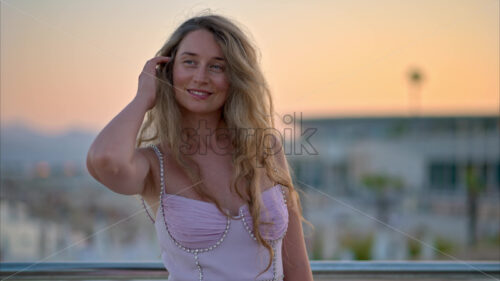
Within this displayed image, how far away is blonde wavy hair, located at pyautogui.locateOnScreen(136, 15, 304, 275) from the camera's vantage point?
74.0 inches

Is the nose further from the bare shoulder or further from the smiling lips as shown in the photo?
the bare shoulder

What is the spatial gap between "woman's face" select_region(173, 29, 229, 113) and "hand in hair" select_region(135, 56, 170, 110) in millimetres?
80

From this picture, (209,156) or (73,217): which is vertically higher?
(209,156)

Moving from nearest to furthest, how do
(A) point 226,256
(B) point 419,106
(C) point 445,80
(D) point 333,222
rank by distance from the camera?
(A) point 226,256 < (D) point 333,222 < (C) point 445,80 < (B) point 419,106

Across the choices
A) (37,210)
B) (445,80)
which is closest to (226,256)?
(445,80)

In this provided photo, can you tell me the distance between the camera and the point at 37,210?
60.6m

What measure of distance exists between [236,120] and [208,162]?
218 millimetres

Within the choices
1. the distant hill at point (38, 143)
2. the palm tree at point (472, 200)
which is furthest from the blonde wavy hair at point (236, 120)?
the palm tree at point (472, 200)

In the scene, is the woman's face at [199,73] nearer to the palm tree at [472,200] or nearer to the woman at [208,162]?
the woman at [208,162]

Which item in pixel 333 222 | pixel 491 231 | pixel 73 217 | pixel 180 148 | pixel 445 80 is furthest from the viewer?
pixel 73 217

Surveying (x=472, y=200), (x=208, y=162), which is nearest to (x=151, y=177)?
(x=208, y=162)

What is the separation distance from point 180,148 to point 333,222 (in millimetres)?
39952

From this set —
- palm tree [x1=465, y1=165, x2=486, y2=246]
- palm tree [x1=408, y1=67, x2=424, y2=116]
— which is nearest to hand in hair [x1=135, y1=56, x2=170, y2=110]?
palm tree [x1=465, y1=165, x2=486, y2=246]

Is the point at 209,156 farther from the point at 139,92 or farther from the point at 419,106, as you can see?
the point at 419,106
